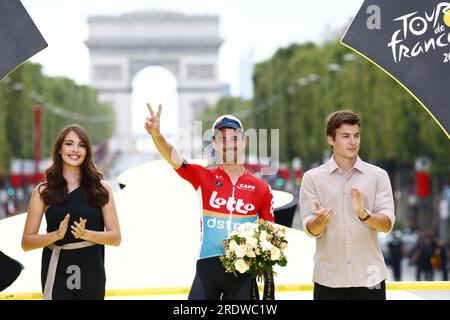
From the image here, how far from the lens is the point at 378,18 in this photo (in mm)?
7977

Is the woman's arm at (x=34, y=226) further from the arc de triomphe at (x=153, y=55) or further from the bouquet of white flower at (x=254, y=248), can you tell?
the arc de triomphe at (x=153, y=55)

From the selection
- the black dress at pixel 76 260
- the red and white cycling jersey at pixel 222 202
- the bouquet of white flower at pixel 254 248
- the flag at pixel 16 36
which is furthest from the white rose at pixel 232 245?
the flag at pixel 16 36

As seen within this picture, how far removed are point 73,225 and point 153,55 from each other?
11297cm

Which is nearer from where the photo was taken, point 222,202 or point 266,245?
point 266,245

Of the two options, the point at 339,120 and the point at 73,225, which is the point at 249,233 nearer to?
the point at 339,120

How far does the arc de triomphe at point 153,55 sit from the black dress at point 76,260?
10214 centimetres

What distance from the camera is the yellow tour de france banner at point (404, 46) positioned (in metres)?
7.96

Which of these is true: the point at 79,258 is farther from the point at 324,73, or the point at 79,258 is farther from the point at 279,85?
the point at 279,85

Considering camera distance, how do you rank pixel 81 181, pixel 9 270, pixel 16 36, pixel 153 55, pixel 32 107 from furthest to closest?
pixel 153 55
pixel 32 107
pixel 16 36
pixel 9 270
pixel 81 181

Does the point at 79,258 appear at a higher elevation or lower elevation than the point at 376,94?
lower

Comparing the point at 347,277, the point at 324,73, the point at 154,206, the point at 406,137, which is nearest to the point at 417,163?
the point at 406,137

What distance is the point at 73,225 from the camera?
6.04 meters

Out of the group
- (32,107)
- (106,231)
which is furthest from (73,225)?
(32,107)
